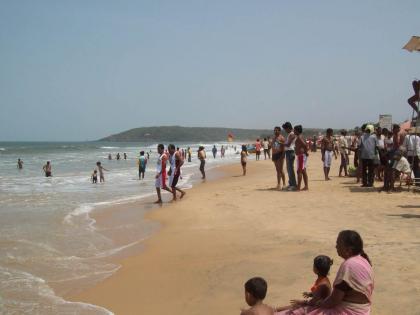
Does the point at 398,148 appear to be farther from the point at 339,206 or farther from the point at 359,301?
the point at 359,301

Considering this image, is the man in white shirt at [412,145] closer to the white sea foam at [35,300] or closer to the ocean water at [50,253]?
the ocean water at [50,253]

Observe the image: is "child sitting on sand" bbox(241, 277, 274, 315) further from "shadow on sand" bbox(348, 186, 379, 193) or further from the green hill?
the green hill

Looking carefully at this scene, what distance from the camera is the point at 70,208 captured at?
12.4m

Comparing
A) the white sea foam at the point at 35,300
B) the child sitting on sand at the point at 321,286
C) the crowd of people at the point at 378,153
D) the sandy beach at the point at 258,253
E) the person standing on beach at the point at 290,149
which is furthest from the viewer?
the person standing on beach at the point at 290,149

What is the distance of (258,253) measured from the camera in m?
6.10

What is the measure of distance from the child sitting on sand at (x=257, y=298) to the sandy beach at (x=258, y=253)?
1125mm

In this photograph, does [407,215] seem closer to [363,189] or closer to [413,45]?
[413,45]

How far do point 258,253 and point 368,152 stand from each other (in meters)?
6.38

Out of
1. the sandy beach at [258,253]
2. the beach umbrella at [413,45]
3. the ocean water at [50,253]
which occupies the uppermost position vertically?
the beach umbrella at [413,45]

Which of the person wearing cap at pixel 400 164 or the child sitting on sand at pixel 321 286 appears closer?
the child sitting on sand at pixel 321 286

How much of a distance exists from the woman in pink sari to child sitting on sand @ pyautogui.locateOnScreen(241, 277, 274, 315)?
495 mm

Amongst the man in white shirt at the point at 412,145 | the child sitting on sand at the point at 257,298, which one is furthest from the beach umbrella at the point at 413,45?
the child sitting on sand at the point at 257,298

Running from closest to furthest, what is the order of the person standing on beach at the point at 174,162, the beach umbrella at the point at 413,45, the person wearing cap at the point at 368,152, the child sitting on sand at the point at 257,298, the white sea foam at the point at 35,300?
the child sitting on sand at the point at 257,298 < the white sea foam at the point at 35,300 < the beach umbrella at the point at 413,45 < the person wearing cap at the point at 368,152 < the person standing on beach at the point at 174,162

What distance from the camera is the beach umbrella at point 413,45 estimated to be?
8.35 m
